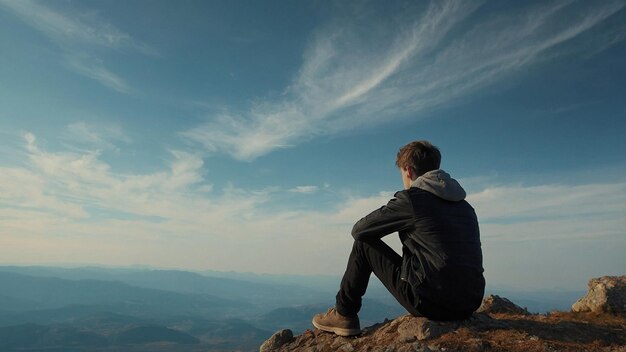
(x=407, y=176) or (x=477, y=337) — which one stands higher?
(x=407, y=176)

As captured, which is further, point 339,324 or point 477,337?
point 339,324

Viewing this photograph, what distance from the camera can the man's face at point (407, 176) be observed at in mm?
7387

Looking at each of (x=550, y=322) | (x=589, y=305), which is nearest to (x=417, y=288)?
(x=550, y=322)

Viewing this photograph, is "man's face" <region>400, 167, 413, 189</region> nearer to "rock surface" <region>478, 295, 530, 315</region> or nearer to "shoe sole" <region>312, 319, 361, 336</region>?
"shoe sole" <region>312, 319, 361, 336</region>

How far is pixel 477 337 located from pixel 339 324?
2.93 metres

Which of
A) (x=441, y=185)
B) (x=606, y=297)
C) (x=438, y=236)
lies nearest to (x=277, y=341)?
(x=438, y=236)

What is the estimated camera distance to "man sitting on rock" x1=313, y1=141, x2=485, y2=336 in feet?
21.7

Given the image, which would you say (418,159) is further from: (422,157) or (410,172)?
(410,172)

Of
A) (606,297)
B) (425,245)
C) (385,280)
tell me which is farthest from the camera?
(606,297)

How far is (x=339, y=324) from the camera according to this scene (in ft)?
29.1

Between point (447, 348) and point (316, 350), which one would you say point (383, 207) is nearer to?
point (447, 348)

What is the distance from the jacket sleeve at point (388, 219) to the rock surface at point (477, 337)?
2238 mm

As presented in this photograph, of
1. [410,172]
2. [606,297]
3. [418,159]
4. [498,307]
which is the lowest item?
[498,307]

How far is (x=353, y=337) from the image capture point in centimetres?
906
